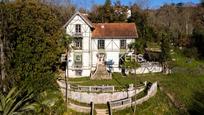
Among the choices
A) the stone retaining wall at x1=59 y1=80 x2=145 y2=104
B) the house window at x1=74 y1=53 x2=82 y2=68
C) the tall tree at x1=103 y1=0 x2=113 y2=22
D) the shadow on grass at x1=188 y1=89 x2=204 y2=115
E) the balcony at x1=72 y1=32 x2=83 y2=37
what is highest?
the tall tree at x1=103 y1=0 x2=113 y2=22

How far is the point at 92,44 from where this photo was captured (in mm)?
57031

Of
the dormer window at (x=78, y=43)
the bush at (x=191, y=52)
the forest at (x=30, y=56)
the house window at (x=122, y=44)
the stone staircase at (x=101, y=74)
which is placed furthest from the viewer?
the bush at (x=191, y=52)

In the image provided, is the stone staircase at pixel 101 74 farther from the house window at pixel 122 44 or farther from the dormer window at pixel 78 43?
the house window at pixel 122 44

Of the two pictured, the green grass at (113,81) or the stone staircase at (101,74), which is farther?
the stone staircase at (101,74)

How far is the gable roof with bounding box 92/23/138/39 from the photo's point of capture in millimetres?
56781

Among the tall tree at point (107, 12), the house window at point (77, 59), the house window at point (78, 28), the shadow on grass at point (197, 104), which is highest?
the tall tree at point (107, 12)

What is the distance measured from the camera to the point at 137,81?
50656 mm

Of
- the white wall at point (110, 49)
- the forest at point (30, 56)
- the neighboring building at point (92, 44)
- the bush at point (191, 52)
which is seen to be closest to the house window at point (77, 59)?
the neighboring building at point (92, 44)

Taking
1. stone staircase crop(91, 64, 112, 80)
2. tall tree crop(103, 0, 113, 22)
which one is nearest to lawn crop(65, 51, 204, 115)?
stone staircase crop(91, 64, 112, 80)

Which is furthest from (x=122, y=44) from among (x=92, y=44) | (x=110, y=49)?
(x=92, y=44)

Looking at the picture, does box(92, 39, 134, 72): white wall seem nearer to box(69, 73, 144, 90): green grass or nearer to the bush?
box(69, 73, 144, 90): green grass

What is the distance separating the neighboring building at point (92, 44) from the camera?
183ft

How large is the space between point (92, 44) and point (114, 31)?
10.7 ft

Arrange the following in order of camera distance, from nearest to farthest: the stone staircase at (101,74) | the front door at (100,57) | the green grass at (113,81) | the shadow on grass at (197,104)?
1. the shadow on grass at (197,104)
2. the green grass at (113,81)
3. the stone staircase at (101,74)
4. the front door at (100,57)
